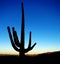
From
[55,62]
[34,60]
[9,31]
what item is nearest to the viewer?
[9,31]

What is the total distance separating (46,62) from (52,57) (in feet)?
4.03

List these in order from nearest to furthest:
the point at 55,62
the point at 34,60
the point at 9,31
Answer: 1. the point at 9,31
2. the point at 55,62
3. the point at 34,60

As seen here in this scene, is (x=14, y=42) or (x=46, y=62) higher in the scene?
(x=14, y=42)

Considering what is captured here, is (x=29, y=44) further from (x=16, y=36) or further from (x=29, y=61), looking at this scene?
(x=29, y=61)

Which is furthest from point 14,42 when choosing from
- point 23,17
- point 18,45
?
point 23,17

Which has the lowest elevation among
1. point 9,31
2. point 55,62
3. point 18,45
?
Answer: point 55,62

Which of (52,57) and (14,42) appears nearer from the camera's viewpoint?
(14,42)

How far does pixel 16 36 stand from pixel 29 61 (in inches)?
196

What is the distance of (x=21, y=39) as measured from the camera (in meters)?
12.3

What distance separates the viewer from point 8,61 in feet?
55.3

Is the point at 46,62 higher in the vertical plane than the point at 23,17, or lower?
lower

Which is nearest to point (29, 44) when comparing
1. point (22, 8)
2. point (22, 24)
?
point (22, 24)

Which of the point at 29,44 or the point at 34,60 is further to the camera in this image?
the point at 34,60

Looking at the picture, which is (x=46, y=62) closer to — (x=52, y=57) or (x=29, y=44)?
(x=52, y=57)
